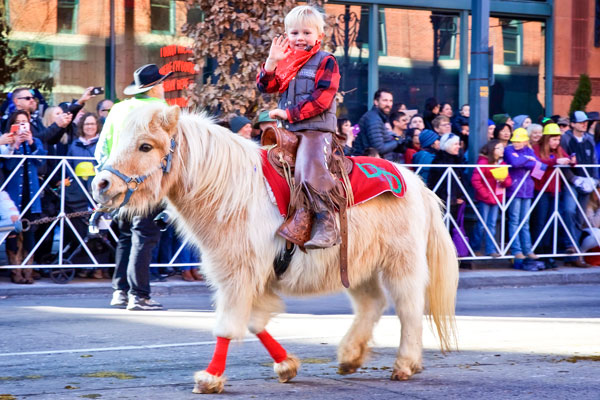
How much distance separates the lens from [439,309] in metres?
6.83

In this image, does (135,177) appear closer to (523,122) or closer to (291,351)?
(291,351)

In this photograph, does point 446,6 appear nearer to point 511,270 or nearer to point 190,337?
point 511,270

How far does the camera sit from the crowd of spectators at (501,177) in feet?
44.0

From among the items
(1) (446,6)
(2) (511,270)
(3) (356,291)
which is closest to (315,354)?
(3) (356,291)

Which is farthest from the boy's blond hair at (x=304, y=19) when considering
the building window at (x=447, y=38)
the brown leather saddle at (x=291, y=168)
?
the building window at (x=447, y=38)

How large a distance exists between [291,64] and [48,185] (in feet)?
20.9

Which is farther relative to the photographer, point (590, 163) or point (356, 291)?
point (590, 163)

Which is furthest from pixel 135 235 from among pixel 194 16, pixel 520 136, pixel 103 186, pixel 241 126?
pixel 194 16

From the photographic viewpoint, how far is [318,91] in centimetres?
619

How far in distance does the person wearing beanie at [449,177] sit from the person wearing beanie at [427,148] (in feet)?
0.36

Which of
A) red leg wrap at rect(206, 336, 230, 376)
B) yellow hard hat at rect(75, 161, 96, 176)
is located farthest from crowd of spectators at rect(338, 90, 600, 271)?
red leg wrap at rect(206, 336, 230, 376)

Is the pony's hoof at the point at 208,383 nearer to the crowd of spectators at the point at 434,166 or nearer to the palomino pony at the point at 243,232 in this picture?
the palomino pony at the point at 243,232

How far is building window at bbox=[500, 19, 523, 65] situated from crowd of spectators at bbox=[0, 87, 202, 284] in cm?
1106

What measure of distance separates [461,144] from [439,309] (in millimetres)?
8040
